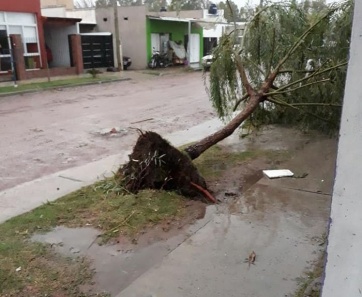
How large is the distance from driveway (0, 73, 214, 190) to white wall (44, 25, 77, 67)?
270 inches

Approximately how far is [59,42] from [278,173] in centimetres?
2136

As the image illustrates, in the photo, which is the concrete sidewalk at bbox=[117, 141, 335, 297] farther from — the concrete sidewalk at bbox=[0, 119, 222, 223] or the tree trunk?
the concrete sidewalk at bbox=[0, 119, 222, 223]

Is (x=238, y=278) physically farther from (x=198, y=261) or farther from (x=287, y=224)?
(x=287, y=224)

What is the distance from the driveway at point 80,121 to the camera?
7.32 m

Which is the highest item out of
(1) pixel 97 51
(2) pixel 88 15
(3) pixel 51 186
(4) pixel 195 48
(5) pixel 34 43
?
(2) pixel 88 15

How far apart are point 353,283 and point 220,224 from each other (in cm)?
279

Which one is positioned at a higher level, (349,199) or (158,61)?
(349,199)

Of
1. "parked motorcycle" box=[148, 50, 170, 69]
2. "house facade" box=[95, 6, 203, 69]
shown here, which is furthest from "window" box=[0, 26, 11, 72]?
"parked motorcycle" box=[148, 50, 170, 69]

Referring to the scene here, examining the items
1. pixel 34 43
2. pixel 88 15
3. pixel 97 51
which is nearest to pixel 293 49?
pixel 34 43

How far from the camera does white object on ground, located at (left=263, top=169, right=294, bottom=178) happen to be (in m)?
5.99

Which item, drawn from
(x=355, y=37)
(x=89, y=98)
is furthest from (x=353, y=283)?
(x=89, y=98)

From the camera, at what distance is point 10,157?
7445mm

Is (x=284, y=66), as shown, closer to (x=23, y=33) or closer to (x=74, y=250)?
(x=74, y=250)

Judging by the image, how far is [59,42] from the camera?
79.6ft
